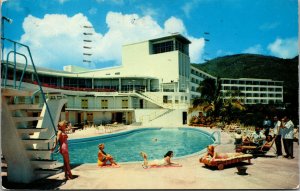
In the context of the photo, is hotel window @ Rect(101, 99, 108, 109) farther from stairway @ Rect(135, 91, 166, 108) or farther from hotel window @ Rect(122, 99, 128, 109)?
stairway @ Rect(135, 91, 166, 108)

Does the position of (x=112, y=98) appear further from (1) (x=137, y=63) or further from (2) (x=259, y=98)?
(2) (x=259, y=98)

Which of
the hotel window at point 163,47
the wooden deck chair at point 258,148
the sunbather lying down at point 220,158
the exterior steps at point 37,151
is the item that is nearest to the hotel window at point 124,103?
the hotel window at point 163,47

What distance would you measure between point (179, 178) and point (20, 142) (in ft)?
13.0

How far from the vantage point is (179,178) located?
7.09m

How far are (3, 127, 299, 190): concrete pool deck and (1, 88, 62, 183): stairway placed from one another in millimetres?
Answer: 307

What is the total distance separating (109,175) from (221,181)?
290 centimetres

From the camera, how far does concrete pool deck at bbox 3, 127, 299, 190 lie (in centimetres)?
656

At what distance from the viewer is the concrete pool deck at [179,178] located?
656cm

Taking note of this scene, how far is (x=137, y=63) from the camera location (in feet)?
140

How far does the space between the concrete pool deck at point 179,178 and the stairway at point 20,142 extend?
31cm

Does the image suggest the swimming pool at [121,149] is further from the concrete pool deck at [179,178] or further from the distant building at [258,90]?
the distant building at [258,90]

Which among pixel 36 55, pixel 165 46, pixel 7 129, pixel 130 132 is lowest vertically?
pixel 130 132

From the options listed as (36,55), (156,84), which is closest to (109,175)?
(36,55)

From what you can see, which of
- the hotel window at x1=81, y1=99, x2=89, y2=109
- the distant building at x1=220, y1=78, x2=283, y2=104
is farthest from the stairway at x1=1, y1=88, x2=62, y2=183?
the distant building at x1=220, y1=78, x2=283, y2=104
